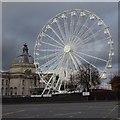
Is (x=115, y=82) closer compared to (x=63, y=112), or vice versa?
(x=63, y=112)

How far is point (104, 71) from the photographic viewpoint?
54281 millimetres

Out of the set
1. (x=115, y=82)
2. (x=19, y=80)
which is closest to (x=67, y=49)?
(x=115, y=82)

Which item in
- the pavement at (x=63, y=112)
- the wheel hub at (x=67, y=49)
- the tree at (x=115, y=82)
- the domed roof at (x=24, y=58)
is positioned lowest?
the pavement at (x=63, y=112)

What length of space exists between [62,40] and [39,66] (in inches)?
314

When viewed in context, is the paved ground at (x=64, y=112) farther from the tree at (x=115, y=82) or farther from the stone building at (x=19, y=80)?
the stone building at (x=19, y=80)

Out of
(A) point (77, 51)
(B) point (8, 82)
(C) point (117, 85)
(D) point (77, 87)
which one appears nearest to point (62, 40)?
(A) point (77, 51)

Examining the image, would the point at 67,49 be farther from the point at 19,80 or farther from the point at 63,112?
the point at 19,80

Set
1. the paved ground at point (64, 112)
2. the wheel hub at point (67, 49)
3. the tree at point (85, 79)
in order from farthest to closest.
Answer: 1. the tree at point (85, 79)
2. the wheel hub at point (67, 49)
3. the paved ground at point (64, 112)

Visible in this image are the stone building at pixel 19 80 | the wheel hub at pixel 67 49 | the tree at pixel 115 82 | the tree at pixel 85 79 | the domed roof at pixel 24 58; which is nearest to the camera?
the wheel hub at pixel 67 49

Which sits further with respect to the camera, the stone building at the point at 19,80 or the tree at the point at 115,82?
the stone building at the point at 19,80

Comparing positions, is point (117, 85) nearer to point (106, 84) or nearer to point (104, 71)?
point (106, 84)

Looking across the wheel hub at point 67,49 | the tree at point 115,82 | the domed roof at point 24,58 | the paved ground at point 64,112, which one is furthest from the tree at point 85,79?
the domed roof at point 24,58

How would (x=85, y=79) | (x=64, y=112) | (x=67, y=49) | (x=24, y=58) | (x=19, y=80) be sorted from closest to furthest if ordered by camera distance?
(x=64, y=112) < (x=67, y=49) < (x=85, y=79) < (x=19, y=80) < (x=24, y=58)

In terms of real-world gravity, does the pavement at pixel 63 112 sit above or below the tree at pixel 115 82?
below
